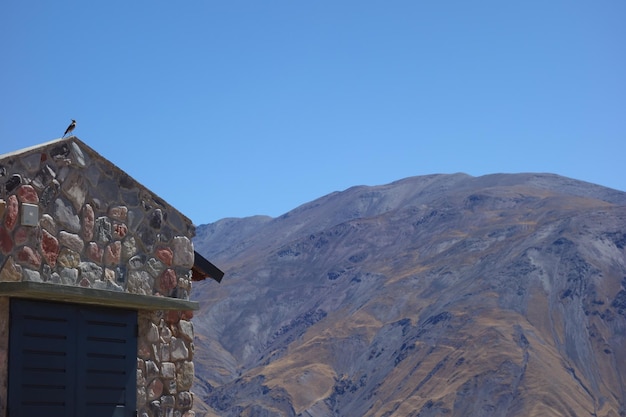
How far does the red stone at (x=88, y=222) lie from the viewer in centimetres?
857

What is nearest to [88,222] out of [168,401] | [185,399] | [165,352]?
[165,352]

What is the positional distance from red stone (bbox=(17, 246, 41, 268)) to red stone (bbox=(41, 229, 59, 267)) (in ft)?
0.27

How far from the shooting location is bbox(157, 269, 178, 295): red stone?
9188 mm

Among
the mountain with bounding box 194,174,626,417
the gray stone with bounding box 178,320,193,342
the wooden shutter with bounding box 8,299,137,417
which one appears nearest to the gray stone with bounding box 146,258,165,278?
the wooden shutter with bounding box 8,299,137,417

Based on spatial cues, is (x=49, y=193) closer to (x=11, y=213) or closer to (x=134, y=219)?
(x=11, y=213)

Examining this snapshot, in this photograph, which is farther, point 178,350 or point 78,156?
point 178,350

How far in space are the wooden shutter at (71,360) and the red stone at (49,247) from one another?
1.13 ft

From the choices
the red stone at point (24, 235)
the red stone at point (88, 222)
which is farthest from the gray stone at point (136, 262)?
the red stone at point (24, 235)

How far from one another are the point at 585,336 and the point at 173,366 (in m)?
75.1

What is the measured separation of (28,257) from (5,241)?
225 millimetres

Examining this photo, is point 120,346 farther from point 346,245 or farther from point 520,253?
point 346,245

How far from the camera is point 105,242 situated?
8.74 m

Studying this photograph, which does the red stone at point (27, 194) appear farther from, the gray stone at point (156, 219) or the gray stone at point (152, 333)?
the gray stone at point (152, 333)

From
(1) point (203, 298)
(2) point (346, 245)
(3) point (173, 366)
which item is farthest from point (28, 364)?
(2) point (346, 245)
